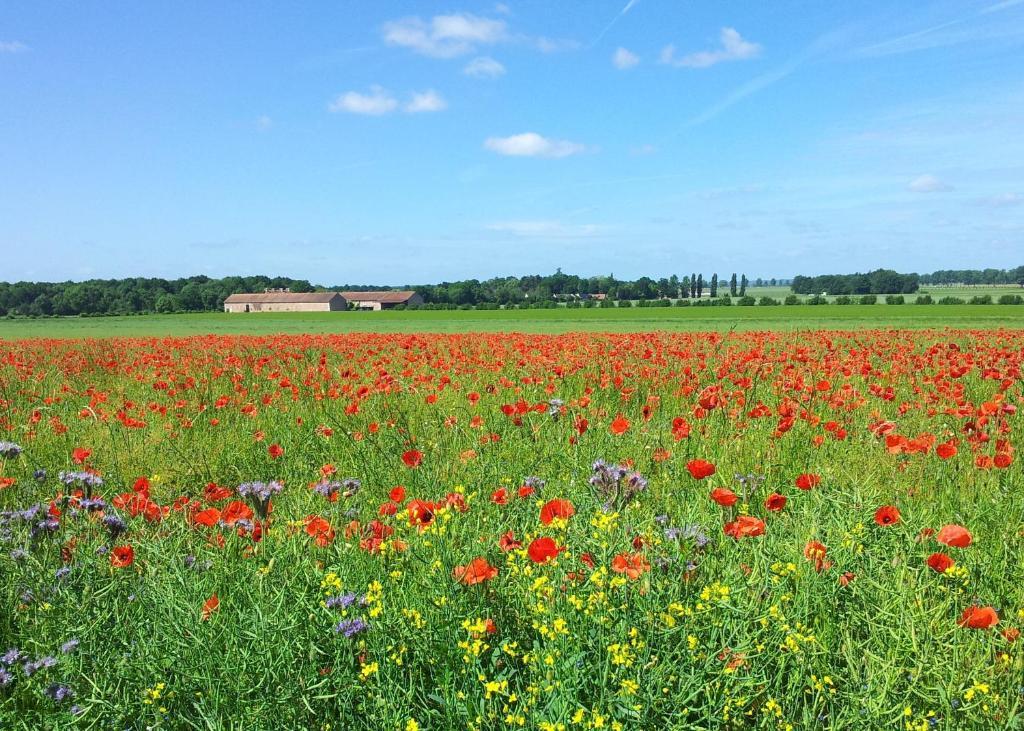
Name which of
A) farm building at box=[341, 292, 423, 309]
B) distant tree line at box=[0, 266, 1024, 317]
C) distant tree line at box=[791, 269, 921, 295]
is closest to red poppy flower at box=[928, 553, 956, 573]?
distant tree line at box=[0, 266, 1024, 317]

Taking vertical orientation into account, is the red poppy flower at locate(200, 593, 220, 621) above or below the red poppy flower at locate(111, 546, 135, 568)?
below

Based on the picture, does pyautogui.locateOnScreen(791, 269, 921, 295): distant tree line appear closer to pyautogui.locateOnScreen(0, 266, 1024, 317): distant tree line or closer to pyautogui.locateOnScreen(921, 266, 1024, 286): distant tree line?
pyautogui.locateOnScreen(0, 266, 1024, 317): distant tree line

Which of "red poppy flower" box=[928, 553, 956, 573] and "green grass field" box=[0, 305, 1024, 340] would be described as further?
"green grass field" box=[0, 305, 1024, 340]

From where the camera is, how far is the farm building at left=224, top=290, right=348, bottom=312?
101m

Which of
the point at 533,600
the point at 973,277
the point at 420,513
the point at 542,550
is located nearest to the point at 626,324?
the point at 420,513

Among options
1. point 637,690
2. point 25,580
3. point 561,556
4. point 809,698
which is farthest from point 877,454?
point 25,580

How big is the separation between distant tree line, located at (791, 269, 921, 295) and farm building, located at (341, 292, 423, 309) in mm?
70692

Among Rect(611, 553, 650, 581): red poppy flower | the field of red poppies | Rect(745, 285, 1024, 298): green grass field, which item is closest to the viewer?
the field of red poppies

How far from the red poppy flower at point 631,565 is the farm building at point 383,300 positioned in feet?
349

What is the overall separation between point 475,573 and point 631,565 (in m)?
0.47

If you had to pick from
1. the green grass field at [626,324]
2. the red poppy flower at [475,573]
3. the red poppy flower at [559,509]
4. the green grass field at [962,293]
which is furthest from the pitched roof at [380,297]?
the red poppy flower at [475,573]

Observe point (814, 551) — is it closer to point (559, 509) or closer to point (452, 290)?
point (559, 509)

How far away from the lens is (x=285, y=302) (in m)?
105

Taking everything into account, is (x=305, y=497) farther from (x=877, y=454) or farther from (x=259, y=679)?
(x=877, y=454)
